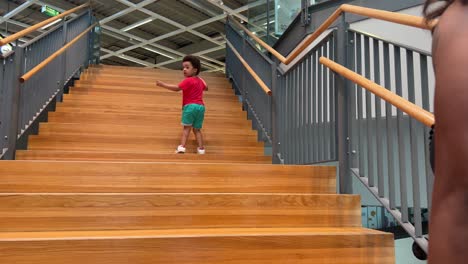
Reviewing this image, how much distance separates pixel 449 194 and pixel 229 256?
1.24 m

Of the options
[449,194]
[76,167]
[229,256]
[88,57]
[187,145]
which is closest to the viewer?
[449,194]

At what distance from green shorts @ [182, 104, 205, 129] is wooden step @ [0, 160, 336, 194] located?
121 centimetres

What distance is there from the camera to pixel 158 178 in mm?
2281

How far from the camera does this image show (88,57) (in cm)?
583

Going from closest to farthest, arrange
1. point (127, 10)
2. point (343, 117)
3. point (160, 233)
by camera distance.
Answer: point (160, 233) < point (343, 117) < point (127, 10)

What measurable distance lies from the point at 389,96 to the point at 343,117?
1.89 feet

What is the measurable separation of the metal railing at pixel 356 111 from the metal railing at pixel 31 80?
176cm

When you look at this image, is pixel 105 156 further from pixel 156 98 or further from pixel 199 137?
pixel 156 98

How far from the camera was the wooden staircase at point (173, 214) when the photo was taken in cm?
164

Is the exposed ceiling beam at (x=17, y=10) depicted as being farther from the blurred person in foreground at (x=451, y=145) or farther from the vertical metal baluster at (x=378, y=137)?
the blurred person in foreground at (x=451, y=145)

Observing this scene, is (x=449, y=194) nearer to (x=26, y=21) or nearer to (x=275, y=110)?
(x=275, y=110)

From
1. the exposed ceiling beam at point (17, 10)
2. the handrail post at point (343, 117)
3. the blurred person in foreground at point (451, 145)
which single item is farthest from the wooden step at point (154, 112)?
the exposed ceiling beam at point (17, 10)

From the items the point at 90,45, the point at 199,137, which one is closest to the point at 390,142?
the point at 199,137

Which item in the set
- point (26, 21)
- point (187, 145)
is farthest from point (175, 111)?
point (26, 21)
